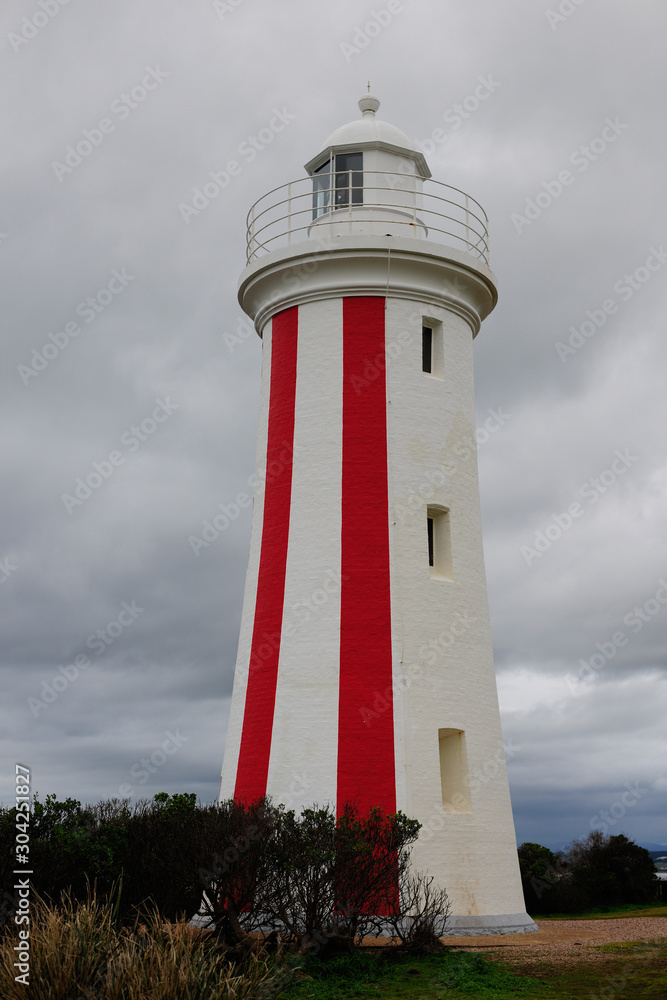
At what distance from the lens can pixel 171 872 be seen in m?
11.7

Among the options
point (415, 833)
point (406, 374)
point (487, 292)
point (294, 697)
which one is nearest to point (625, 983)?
point (415, 833)

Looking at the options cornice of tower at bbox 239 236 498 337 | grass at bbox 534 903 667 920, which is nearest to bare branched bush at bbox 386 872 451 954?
grass at bbox 534 903 667 920

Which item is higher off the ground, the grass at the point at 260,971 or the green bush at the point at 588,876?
the green bush at the point at 588,876

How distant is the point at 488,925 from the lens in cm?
1395

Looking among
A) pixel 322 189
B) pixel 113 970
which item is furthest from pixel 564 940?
pixel 322 189

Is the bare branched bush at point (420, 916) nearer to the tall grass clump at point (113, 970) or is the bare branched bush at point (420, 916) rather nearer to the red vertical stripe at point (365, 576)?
the red vertical stripe at point (365, 576)

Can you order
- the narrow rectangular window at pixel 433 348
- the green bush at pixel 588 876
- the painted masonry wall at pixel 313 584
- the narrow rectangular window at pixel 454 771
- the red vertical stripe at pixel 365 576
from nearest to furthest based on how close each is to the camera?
the red vertical stripe at pixel 365 576 < the painted masonry wall at pixel 313 584 < the narrow rectangular window at pixel 454 771 < the narrow rectangular window at pixel 433 348 < the green bush at pixel 588 876

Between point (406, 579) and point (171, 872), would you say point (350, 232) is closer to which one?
point (406, 579)

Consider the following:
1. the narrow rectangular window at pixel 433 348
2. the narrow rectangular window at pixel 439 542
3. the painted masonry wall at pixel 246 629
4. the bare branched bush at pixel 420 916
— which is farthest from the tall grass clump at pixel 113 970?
the narrow rectangular window at pixel 433 348

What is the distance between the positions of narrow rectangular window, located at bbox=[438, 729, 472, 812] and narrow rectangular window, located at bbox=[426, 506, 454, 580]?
2485mm

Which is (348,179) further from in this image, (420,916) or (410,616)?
(420,916)

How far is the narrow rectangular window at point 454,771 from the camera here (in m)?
14.7

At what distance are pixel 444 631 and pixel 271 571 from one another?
9.64ft

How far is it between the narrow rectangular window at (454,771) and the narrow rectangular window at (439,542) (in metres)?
2.49
